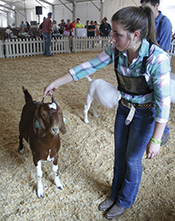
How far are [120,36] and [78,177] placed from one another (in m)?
1.88

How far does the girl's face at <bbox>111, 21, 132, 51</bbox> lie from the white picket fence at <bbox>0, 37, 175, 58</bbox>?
913 cm

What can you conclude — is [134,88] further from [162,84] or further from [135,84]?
[162,84]

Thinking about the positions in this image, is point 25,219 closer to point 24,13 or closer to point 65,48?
point 65,48

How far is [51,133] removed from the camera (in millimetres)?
1858

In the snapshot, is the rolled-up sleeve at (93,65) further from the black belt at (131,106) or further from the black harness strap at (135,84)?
the black belt at (131,106)

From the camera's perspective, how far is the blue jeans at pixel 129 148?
1588 millimetres

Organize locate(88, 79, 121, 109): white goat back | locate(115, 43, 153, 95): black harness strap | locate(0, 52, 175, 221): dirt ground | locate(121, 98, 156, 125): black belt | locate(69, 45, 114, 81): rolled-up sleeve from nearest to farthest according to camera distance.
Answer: locate(115, 43, 153, 95): black harness strap → locate(121, 98, 156, 125): black belt → locate(69, 45, 114, 81): rolled-up sleeve → locate(0, 52, 175, 221): dirt ground → locate(88, 79, 121, 109): white goat back

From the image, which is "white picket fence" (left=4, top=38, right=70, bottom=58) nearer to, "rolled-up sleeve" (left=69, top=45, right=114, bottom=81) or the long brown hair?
"rolled-up sleeve" (left=69, top=45, right=114, bottom=81)

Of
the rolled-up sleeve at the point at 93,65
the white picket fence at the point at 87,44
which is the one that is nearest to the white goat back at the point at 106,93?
the rolled-up sleeve at the point at 93,65

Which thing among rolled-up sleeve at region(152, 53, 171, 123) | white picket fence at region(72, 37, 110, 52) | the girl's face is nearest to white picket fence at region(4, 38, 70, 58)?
white picket fence at region(72, 37, 110, 52)

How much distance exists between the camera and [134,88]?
1495 millimetres

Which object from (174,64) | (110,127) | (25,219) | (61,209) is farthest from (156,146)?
(174,64)

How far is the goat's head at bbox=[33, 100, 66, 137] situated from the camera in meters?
1.76

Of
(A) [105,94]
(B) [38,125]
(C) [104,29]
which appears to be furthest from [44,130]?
(C) [104,29]
